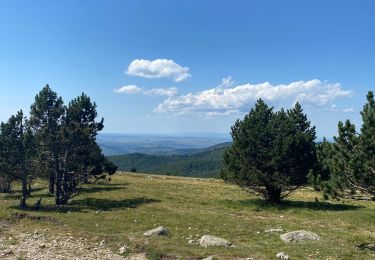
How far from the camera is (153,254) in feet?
69.1

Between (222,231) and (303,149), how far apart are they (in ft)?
55.6

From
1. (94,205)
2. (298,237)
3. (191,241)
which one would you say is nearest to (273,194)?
(94,205)

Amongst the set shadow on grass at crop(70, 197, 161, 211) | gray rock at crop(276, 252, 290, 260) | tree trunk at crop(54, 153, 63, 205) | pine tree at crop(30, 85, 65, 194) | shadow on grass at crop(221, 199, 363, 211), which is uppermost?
pine tree at crop(30, 85, 65, 194)

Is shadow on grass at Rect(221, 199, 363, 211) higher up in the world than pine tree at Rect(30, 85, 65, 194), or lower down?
lower down

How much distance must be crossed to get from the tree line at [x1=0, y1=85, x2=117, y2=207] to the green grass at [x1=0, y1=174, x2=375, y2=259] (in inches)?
110

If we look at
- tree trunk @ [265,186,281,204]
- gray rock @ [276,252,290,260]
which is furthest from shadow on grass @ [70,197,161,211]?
gray rock @ [276,252,290,260]

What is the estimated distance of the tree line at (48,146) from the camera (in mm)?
39719

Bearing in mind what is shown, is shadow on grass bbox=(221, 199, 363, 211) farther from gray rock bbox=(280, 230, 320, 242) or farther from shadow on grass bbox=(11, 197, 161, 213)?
gray rock bbox=(280, 230, 320, 242)

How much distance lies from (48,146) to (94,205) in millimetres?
7848

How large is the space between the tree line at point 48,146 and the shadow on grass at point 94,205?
5.44 ft

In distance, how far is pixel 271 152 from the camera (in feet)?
132

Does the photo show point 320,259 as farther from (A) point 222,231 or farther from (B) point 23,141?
(B) point 23,141

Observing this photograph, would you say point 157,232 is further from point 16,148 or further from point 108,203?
point 16,148

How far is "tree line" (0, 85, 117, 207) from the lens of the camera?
39.7 meters
